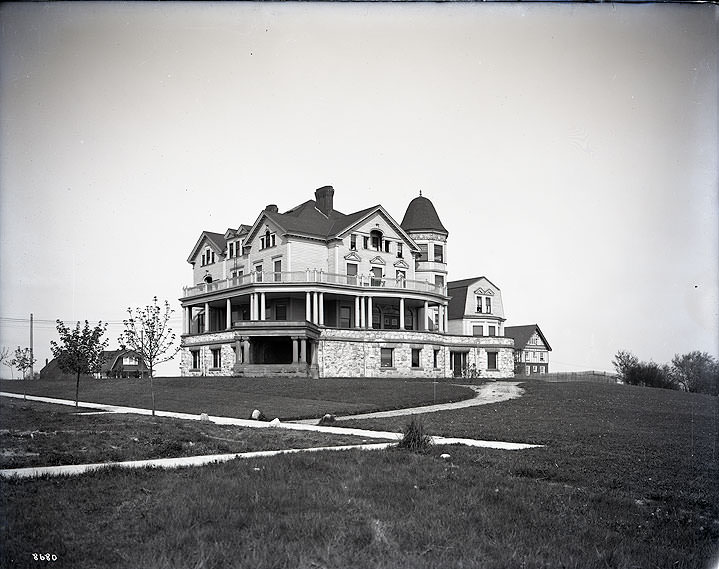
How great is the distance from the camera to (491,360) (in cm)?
5447

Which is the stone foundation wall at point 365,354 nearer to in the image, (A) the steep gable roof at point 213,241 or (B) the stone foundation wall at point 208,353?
(B) the stone foundation wall at point 208,353

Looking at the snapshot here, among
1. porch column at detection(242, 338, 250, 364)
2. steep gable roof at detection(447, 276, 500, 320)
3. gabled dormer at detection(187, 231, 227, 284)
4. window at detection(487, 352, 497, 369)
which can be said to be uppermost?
gabled dormer at detection(187, 231, 227, 284)

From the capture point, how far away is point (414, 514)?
803 cm

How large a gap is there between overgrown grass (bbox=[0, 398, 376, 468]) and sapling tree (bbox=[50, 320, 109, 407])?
7567mm

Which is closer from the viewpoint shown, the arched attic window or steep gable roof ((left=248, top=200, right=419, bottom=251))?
steep gable roof ((left=248, top=200, right=419, bottom=251))

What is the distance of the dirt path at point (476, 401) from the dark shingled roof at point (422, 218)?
1803 centimetres

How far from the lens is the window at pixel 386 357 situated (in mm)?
46781

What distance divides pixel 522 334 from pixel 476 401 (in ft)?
159

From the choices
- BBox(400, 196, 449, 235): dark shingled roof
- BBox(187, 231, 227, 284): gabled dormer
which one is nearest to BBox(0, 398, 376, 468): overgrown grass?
BBox(187, 231, 227, 284): gabled dormer

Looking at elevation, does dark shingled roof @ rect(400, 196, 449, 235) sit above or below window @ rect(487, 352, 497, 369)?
above

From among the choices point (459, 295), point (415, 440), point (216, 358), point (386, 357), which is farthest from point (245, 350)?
point (415, 440)

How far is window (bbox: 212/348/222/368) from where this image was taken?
4800cm

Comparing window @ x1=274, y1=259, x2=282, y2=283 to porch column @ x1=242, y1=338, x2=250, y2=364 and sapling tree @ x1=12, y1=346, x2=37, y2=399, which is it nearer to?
porch column @ x1=242, y1=338, x2=250, y2=364

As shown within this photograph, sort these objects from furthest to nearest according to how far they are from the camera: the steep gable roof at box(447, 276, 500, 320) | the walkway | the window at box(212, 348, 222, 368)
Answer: the steep gable roof at box(447, 276, 500, 320), the window at box(212, 348, 222, 368), the walkway
